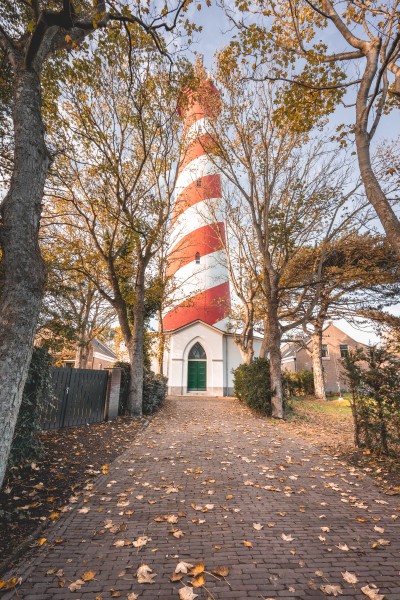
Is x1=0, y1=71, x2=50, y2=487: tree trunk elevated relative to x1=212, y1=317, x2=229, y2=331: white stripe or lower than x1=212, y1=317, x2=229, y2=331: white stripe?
lower

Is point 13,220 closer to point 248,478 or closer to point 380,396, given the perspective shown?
point 248,478

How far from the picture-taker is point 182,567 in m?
2.93

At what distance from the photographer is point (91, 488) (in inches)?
196

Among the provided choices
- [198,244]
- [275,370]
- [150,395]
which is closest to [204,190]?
[198,244]

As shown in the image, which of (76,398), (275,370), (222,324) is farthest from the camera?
(222,324)

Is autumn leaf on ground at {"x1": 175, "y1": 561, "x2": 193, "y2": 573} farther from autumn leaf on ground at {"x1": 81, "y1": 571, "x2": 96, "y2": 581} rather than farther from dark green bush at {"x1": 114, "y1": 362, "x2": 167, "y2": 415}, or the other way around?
dark green bush at {"x1": 114, "y1": 362, "x2": 167, "y2": 415}

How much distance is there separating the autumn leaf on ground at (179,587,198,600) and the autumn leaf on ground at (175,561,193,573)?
270mm

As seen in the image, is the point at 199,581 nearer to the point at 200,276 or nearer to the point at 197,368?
the point at 200,276

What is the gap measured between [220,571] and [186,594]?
1.44ft

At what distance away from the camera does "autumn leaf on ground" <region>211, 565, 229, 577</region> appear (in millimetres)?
2850

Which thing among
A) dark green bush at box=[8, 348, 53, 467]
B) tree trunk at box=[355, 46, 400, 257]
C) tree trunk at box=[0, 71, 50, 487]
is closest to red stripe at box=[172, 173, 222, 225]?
tree trunk at box=[355, 46, 400, 257]

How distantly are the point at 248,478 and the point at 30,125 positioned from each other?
6578mm

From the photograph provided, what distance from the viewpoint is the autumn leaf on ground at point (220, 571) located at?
2.85 meters

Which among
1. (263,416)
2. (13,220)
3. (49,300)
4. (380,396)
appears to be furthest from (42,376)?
(263,416)
